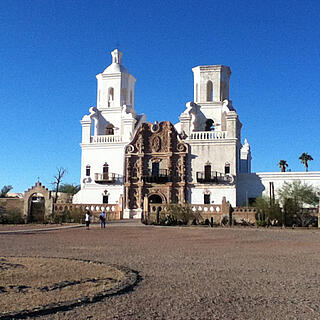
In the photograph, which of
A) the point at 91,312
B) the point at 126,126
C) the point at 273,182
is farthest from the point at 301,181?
the point at 91,312

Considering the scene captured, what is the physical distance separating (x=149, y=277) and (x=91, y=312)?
2.78 m

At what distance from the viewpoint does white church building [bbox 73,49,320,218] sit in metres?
40.2

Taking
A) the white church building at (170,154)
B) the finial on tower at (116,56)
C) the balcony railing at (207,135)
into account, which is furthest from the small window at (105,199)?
the finial on tower at (116,56)

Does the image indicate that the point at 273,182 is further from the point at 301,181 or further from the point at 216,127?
the point at 216,127

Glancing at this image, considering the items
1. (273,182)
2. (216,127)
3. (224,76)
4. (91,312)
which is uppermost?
(224,76)

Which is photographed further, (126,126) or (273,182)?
(126,126)

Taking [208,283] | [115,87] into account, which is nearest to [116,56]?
[115,87]

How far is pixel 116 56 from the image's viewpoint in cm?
4700

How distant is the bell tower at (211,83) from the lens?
43.1m

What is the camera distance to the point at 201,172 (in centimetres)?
4069

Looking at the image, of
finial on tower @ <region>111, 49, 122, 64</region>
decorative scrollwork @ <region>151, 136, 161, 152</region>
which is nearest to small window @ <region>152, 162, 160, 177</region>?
decorative scrollwork @ <region>151, 136, 161, 152</region>

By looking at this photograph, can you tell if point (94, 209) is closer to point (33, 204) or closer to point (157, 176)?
point (33, 204)

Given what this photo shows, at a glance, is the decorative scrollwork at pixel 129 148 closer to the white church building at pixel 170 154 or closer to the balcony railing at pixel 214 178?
the white church building at pixel 170 154

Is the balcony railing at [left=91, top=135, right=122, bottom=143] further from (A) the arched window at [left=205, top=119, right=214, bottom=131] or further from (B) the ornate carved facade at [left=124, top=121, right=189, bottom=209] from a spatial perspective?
(A) the arched window at [left=205, top=119, right=214, bottom=131]
